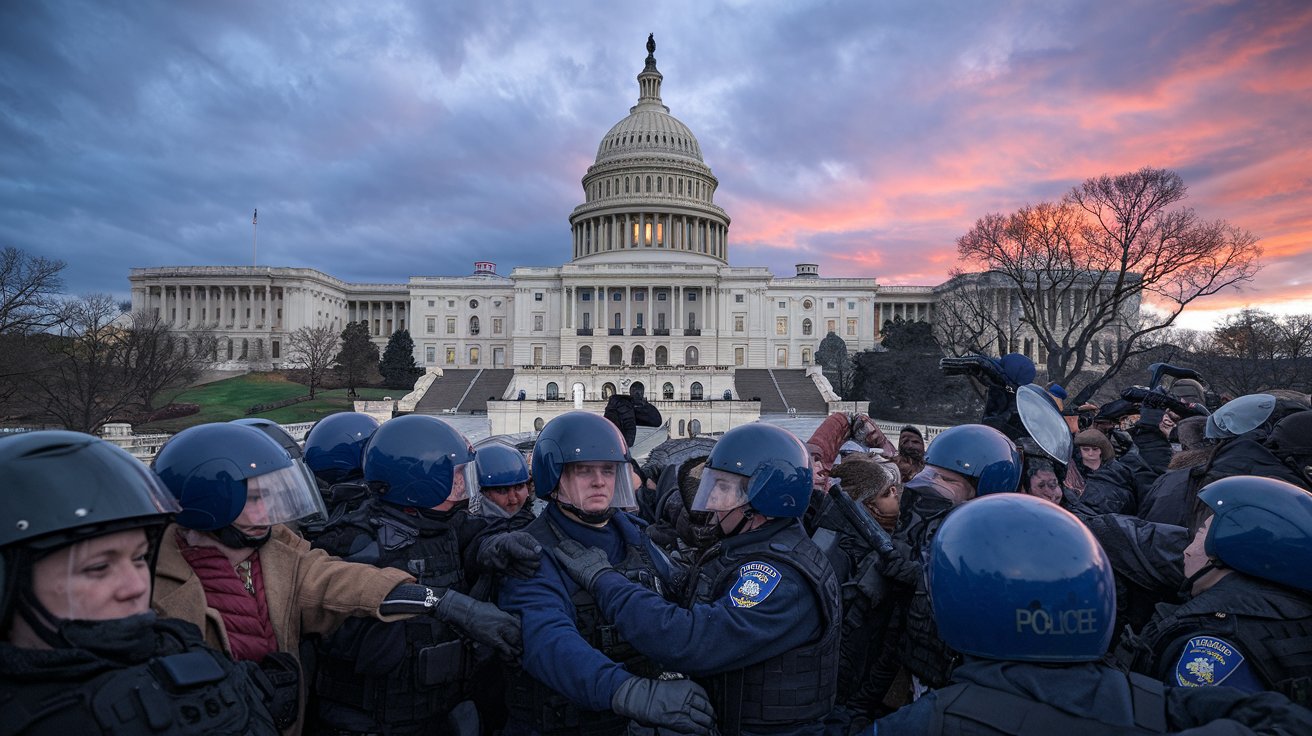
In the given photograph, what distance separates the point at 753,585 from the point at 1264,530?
1.97m

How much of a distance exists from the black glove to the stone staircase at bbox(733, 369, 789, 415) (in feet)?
147

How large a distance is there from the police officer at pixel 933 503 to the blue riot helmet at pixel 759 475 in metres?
0.80

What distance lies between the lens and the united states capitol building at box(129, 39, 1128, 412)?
247 ft

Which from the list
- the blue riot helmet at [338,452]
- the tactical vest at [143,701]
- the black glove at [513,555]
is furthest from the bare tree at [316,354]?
the tactical vest at [143,701]

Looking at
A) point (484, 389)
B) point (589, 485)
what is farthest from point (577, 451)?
point (484, 389)

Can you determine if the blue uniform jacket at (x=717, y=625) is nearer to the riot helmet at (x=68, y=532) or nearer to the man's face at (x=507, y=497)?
the riot helmet at (x=68, y=532)

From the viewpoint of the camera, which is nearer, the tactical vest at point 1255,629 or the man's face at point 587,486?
the tactical vest at point 1255,629

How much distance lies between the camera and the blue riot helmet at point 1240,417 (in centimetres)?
537

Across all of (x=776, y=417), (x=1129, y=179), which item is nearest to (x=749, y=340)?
(x=776, y=417)

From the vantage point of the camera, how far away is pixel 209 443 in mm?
2850

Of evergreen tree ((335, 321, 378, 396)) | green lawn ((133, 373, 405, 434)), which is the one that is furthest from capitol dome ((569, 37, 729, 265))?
green lawn ((133, 373, 405, 434))

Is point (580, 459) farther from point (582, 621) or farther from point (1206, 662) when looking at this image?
point (1206, 662)

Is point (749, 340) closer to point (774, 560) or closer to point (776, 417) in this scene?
point (776, 417)

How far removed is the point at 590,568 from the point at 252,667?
1.26 metres
